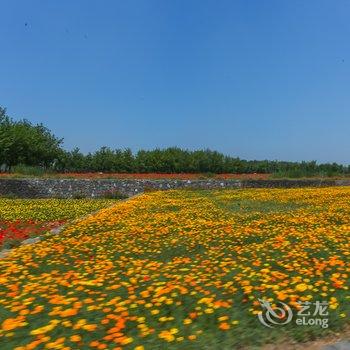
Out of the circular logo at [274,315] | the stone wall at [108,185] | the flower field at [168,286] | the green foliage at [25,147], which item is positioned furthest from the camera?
the green foliage at [25,147]

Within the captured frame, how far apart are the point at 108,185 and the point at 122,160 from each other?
800 inches

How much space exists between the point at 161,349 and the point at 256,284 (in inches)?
101

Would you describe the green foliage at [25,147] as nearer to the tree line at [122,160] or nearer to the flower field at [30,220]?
the tree line at [122,160]

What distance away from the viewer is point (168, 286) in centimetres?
702

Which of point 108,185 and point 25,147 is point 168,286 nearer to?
point 108,185

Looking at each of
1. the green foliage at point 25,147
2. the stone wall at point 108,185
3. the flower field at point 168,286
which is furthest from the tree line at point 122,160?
the flower field at point 168,286

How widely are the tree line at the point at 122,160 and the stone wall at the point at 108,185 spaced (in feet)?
43.4

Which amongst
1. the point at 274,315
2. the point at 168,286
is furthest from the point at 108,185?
the point at 274,315

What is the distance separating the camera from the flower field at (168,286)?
5371 mm

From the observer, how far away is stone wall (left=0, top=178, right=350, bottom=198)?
37219 millimetres

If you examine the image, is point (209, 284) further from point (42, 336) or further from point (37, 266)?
point (37, 266)

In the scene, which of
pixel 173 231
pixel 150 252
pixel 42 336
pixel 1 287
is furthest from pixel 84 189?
pixel 42 336

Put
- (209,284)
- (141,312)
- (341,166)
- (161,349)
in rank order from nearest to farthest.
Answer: (161,349)
(141,312)
(209,284)
(341,166)

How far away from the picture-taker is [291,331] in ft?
18.4
